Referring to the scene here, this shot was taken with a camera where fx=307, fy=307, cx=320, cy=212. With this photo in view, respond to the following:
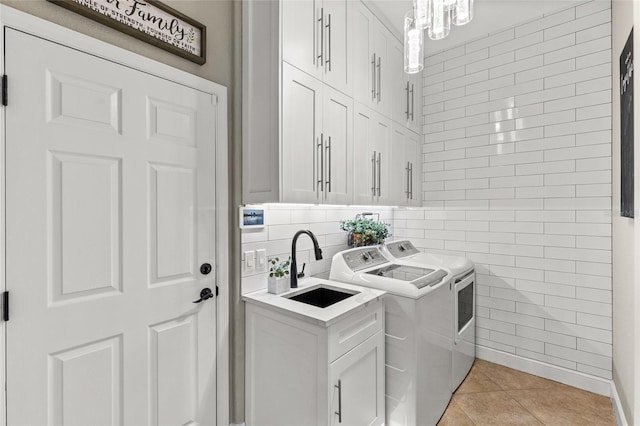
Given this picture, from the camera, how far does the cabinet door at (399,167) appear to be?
276 cm

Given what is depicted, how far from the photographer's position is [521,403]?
7.52ft

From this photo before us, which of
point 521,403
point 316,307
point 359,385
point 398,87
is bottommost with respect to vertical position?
point 521,403

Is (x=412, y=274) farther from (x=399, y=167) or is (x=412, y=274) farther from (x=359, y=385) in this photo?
(x=399, y=167)

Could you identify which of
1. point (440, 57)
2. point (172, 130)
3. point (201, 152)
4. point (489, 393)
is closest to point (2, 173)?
point (172, 130)

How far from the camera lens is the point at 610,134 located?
2363mm

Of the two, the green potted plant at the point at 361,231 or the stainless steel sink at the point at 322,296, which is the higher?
the green potted plant at the point at 361,231

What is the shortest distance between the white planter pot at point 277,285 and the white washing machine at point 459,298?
1.10 meters

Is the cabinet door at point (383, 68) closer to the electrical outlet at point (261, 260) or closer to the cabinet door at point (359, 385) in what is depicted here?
the electrical outlet at point (261, 260)

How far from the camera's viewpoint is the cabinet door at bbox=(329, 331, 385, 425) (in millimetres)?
1554

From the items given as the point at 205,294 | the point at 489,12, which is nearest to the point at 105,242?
the point at 205,294

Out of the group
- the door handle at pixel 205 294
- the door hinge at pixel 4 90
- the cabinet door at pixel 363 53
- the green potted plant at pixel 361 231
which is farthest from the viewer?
the green potted plant at pixel 361 231

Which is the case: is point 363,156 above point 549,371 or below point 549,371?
above

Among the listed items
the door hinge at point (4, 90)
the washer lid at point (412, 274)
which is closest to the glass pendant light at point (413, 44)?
the washer lid at point (412, 274)

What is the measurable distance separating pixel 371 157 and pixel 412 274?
3.10ft
